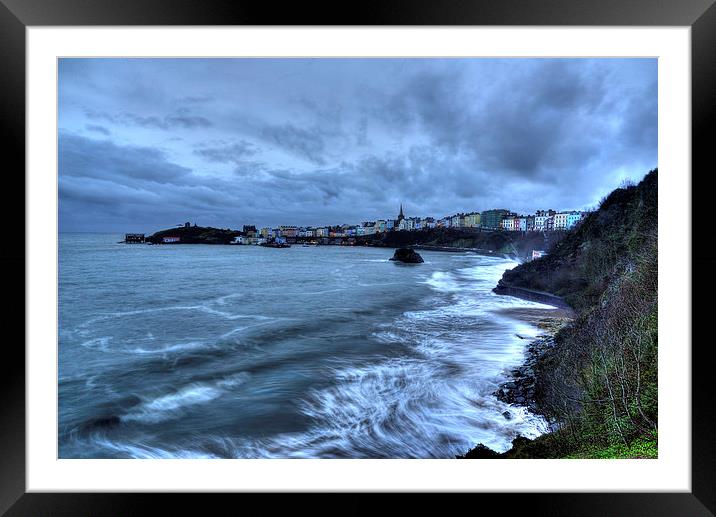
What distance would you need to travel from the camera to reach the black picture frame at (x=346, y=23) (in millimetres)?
1398

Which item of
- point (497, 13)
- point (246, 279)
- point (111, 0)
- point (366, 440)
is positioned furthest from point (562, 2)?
point (246, 279)

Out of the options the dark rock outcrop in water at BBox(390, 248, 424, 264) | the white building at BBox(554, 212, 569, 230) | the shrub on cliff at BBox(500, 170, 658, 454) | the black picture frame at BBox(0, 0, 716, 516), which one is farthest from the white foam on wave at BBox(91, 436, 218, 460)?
the dark rock outcrop in water at BBox(390, 248, 424, 264)

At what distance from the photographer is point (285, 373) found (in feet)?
20.6

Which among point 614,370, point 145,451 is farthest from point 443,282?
point 145,451

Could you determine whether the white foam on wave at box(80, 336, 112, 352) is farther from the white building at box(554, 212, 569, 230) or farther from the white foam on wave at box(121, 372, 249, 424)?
the white building at box(554, 212, 569, 230)

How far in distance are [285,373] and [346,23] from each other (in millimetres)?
5857

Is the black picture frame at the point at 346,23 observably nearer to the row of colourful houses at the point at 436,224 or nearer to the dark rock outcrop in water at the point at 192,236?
the row of colourful houses at the point at 436,224

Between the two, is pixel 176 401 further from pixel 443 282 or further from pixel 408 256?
pixel 408 256

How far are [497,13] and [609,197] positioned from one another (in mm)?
11318

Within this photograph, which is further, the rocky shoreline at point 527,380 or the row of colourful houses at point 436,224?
the row of colourful houses at point 436,224

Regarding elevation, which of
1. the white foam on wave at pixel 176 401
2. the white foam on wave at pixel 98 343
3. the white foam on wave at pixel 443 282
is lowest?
the white foam on wave at pixel 176 401

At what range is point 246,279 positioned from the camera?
19.9 meters

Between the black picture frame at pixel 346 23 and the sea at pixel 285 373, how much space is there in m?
2.28

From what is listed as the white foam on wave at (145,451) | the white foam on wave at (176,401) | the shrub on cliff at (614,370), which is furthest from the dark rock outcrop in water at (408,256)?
the white foam on wave at (145,451)
